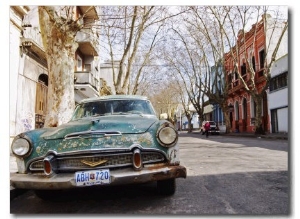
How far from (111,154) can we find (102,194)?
107 cm

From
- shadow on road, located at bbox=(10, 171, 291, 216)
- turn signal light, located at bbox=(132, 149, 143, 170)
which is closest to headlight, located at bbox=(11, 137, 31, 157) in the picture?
shadow on road, located at bbox=(10, 171, 291, 216)

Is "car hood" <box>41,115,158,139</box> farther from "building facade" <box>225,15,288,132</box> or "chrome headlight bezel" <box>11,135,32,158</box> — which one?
"building facade" <box>225,15,288,132</box>

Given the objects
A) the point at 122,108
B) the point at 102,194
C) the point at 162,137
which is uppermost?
the point at 122,108

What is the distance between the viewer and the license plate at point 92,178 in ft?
10.2

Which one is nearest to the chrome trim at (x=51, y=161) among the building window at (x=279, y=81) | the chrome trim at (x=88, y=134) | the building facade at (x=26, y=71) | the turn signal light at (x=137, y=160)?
the chrome trim at (x=88, y=134)

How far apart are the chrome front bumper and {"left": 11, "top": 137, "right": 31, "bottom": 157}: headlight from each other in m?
0.27

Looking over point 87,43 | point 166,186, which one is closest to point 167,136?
point 166,186

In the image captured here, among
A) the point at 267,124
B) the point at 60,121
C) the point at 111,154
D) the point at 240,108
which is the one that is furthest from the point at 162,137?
the point at 240,108

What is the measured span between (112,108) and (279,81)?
17800 mm

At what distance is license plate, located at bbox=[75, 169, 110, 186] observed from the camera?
3121mm

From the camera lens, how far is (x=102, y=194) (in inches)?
163

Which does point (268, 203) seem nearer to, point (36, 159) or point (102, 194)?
point (102, 194)

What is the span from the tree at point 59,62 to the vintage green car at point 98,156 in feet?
9.92

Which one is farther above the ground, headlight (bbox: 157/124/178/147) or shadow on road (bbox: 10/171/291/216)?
headlight (bbox: 157/124/178/147)
